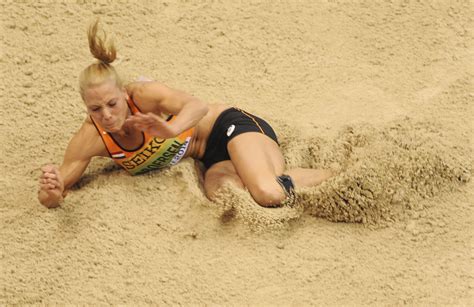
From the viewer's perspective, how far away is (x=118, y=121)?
10.9 feet

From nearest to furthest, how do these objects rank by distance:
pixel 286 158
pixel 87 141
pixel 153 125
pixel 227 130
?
pixel 153 125, pixel 87 141, pixel 227 130, pixel 286 158

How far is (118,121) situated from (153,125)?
0.74 ft

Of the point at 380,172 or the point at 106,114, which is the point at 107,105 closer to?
the point at 106,114

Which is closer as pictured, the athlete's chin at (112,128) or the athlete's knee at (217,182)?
the athlete's chin at (112,128)

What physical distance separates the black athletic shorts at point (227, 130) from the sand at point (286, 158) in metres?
0.14

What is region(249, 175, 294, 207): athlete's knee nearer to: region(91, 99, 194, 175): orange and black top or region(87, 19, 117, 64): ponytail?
region(91, 99, 194, 175): orange and black top

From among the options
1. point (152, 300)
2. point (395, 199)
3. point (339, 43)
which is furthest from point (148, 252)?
point (339, 43)

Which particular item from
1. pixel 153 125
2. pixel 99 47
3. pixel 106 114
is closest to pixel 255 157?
pixel 153 125

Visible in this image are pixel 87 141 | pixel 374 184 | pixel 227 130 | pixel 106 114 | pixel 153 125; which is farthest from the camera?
pixel 227 130

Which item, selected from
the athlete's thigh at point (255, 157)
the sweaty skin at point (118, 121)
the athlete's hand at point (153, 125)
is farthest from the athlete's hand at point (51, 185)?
the athlete's thigh at point (255, 157)

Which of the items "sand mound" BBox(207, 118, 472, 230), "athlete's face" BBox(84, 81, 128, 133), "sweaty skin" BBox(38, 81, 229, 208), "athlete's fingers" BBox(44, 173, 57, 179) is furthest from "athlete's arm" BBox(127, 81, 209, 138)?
"athlete's fingers" BBox(44, 173, 57, 179)

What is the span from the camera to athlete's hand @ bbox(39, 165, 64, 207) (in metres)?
3.33

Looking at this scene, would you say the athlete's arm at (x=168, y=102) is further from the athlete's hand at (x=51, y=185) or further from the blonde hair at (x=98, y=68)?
the athlete's hand at (x=51, y=185)

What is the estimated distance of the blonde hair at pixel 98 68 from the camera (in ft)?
10.6
